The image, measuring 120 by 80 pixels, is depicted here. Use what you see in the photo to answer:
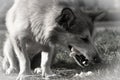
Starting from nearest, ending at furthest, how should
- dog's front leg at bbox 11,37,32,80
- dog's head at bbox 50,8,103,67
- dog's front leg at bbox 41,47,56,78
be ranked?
dog's head at bbox 50,8,103,67, dog's front leg at bbox 11,37,32,80, dog's front leg at bbox 41,47,56,78

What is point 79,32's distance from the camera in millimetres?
3469

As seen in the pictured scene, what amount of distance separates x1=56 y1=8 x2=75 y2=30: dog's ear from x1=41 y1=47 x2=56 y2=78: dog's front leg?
2.50 ft

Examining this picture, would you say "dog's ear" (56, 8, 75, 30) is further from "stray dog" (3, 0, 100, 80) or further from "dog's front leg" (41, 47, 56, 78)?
"dog's front leg" (41, 47, 56, 78)

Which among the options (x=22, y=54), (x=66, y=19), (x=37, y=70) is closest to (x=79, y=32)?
(x=66, y=19)

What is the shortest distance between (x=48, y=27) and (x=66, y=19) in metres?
0.25

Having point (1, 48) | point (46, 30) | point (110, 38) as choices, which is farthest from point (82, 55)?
point (110, 38)

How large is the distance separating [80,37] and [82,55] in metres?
0.26

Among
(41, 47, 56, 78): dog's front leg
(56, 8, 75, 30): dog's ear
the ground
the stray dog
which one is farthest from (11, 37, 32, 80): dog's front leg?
(56, 8, 75, 30): dog's ear

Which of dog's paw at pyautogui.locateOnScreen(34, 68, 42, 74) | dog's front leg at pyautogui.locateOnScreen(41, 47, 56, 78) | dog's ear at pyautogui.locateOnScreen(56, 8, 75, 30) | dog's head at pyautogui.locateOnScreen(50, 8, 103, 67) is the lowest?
dog's paw at pyautogui.locateOnScreen(34, 68, 42, 74)

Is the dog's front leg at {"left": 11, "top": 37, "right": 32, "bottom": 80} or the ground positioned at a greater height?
the dog's front leg at {"left": 11, "top": 37, "right": 32, "bottom": 80}

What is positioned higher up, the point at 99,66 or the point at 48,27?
the point at 48,27

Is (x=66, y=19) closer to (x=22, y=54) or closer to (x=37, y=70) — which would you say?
(x=22, y=54)

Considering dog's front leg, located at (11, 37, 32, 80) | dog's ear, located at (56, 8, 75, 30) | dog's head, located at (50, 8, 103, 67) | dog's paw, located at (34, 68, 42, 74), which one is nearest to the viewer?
dog's ear, located at (56, 8, 75, 30)

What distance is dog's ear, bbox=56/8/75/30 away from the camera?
3.21 m
